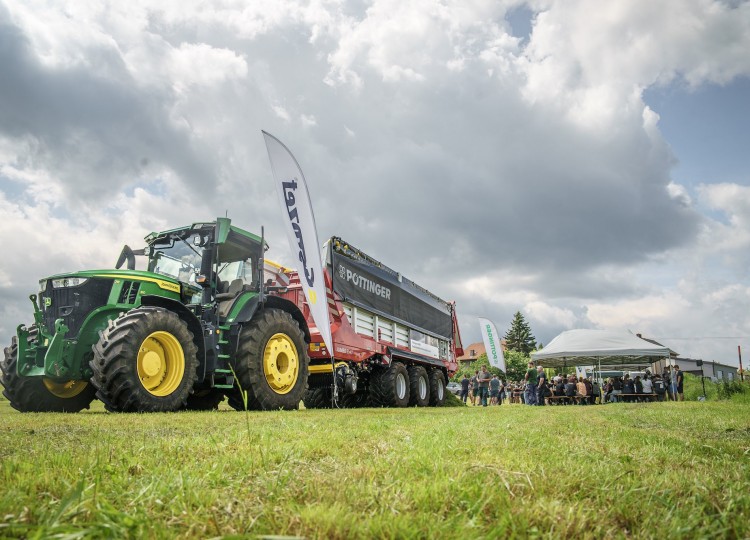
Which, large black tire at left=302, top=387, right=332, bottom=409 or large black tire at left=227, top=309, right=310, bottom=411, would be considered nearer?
large black tire at left=227, top=309, right=310, bottom=411

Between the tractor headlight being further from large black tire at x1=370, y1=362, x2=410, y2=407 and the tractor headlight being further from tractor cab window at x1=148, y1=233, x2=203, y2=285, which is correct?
large black tire at x1=370, y1=362, x2=410, y2=407

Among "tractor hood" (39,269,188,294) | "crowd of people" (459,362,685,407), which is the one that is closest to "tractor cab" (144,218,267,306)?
"tractor hood" (39,269,188,294)

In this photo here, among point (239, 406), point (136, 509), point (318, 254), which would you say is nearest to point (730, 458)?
point (136, 509)

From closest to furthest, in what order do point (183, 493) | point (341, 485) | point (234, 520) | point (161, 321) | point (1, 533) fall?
point (1, 533) → point (234, 520) → point (183, 493) → point (341, 485) → point (161, 321)

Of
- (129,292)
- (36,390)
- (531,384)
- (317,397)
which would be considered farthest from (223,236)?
(531,384)

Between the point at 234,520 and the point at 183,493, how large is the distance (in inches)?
12.6

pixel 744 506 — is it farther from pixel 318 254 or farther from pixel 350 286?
pixel 350 286

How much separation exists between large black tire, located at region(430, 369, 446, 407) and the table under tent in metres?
6.08

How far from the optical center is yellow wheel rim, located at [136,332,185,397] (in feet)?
23.1

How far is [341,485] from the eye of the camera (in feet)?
6.64

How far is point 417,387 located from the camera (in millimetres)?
14055

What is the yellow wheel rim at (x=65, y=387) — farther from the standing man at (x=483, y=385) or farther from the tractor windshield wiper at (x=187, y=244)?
the standing man at (x=483, y=385)

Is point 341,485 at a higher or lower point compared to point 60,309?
lower

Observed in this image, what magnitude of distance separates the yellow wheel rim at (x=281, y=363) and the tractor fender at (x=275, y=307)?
0.57m
